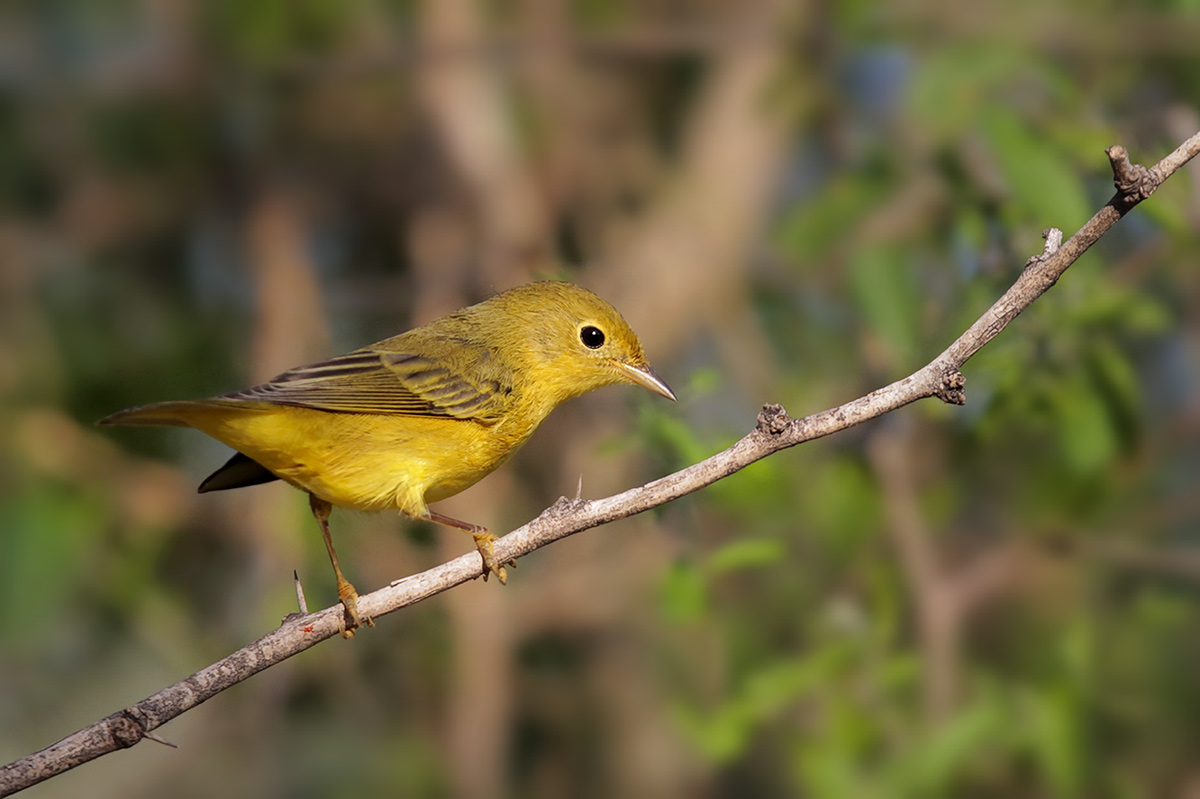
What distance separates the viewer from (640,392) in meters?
4.10

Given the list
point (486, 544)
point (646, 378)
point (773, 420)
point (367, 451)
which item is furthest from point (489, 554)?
point (646, 378)

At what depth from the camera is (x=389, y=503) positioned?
3.05 meters

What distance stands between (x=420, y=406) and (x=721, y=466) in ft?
3.61

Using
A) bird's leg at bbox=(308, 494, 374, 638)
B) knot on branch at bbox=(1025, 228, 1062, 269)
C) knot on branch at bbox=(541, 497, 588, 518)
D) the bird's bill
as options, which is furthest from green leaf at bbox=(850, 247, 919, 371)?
bird's leg at bbox=(308, 494, 374, 638)

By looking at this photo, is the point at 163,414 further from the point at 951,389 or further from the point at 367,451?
the point at 951,389

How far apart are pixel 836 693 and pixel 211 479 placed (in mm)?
2662

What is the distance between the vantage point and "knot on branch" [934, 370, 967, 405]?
92.5 inches

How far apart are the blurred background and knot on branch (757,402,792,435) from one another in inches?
50.5

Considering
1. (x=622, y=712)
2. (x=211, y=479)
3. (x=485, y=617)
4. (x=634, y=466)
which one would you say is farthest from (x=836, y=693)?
(x=211, y=479)

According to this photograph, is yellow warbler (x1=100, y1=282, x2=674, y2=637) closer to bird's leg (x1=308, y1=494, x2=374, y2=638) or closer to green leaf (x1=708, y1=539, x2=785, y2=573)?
bird's leg (x1=308, y1=494, x2=374, y2=638)

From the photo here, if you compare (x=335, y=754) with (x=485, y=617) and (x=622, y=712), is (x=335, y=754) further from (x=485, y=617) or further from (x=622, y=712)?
(x=622, y=712)

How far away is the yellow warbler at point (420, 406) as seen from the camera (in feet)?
9.48

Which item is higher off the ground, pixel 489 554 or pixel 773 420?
pixel 489 554

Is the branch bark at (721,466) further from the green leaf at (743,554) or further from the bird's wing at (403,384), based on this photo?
the green leaf at (743,554)
